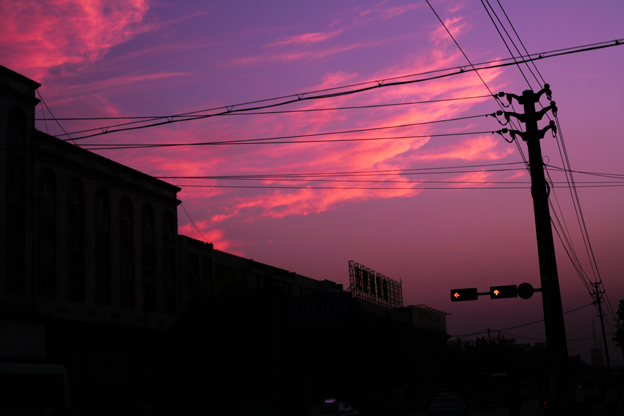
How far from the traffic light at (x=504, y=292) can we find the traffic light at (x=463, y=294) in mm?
714

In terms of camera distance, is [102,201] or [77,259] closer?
[77,259]

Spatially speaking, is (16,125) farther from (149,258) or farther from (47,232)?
(149,258)

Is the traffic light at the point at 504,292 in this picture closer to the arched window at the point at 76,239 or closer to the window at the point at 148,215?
the arched window at the point at 76,239

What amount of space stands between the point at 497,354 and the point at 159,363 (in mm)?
62055

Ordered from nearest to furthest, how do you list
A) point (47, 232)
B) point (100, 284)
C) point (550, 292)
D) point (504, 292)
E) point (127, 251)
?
point (550, 292) < point (504, 292) < point (47, 232) < point (100, 284) < point (127, 251)

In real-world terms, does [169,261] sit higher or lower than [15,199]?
lower

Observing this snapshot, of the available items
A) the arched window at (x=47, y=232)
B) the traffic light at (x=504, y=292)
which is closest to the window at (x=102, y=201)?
the arched window at (x=47, y=232)

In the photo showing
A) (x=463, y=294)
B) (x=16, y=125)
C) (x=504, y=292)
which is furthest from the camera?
(x=16, y=125)

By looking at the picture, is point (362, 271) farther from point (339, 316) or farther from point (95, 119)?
point (95, 119)

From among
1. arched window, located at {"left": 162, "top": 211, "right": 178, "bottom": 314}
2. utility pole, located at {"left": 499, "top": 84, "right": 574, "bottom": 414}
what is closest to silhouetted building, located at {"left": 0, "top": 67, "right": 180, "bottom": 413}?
arched window, located at {"left": 162, "top": 211, "right": 178, "bottom": 314}

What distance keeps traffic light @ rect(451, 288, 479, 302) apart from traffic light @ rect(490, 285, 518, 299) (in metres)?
0.71

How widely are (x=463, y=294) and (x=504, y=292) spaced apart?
171 centimetres

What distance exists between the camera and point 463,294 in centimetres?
2861

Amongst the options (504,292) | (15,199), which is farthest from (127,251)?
(504,292)
